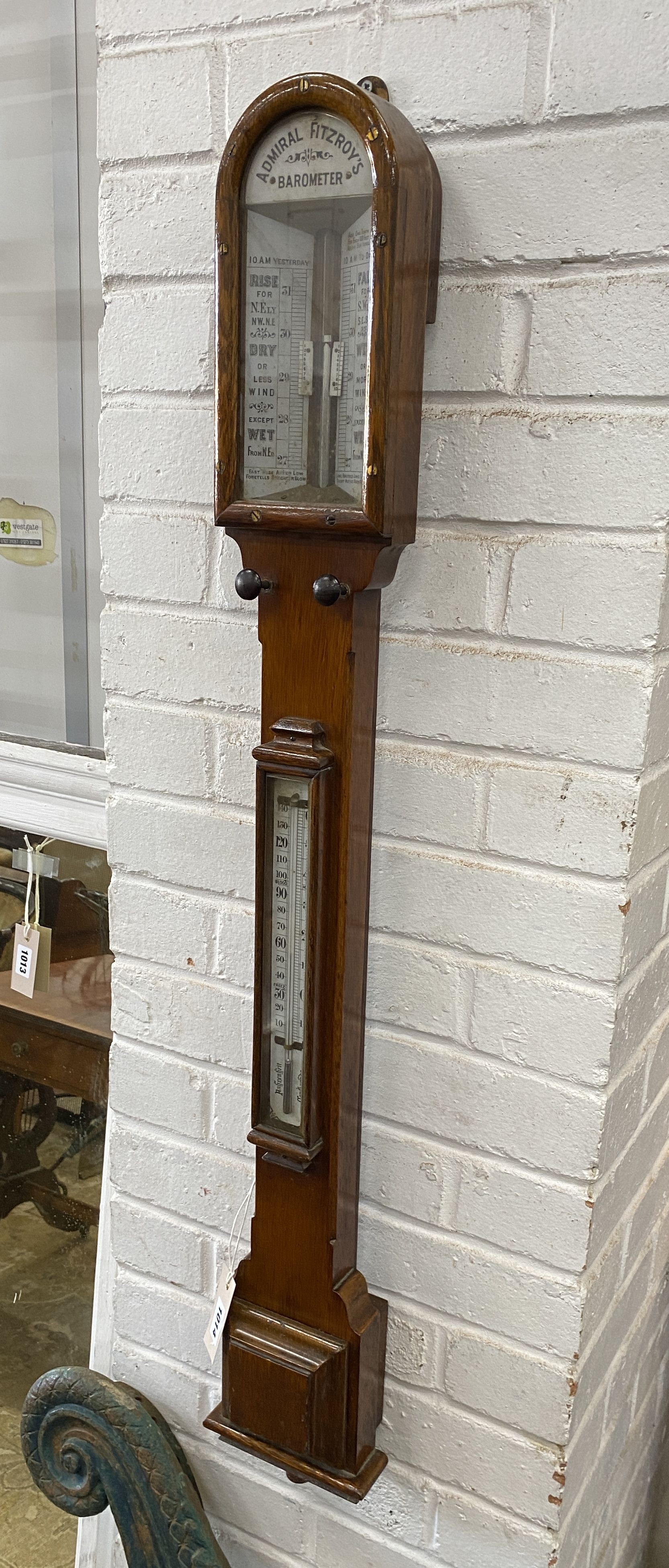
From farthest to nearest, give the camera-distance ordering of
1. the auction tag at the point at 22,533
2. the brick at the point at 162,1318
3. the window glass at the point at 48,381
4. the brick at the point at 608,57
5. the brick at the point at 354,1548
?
1. the auction tag at the point at 22,533
2. the window glass at the point at 48,381
3. the brick at the point at 162,1318
4. the brick at the point at 354,1548
5. the brick at the point at 608,57

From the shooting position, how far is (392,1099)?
3.07 feet

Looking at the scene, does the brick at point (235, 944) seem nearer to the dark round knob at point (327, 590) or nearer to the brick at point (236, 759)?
the brick at point (236, 759)

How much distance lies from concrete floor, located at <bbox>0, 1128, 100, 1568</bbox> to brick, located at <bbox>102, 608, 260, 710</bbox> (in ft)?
2.67

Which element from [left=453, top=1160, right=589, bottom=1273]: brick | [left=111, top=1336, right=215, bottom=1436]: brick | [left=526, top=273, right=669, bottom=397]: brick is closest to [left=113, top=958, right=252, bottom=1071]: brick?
[left=453, top=1160, right=589, bottom=1273]: brick

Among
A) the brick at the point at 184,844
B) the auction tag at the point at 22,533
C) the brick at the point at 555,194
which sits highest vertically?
the brick at the point at 555,194

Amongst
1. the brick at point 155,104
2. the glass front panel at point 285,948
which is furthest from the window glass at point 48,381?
the glass front panel at point 285,948

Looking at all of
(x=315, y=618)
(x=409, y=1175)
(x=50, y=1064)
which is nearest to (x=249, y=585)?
(x=315, y=618)

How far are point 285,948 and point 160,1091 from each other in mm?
330

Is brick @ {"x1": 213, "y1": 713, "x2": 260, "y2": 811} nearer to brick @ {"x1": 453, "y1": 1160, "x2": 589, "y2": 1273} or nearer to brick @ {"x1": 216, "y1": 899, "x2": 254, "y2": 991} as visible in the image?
brick @ {"x1": 216, "y1": 899, "x2": 254, "y2": 991}

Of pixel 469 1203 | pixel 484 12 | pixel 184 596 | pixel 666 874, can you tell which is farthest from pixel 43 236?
pixel 469 1203

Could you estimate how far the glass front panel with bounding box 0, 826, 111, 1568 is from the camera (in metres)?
1.48

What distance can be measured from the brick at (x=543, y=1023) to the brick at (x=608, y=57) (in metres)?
0.59

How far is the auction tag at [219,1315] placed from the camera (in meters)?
0.98

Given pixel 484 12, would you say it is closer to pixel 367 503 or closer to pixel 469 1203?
pixel 367 503
